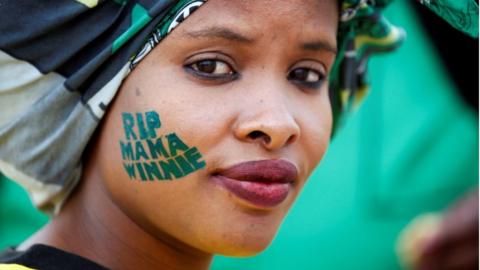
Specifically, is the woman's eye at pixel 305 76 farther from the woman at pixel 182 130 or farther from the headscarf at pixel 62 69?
the headscarf at pixel 62 69

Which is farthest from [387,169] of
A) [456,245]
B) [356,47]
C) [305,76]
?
[305,76]

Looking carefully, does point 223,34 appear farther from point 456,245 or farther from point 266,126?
point 456,245

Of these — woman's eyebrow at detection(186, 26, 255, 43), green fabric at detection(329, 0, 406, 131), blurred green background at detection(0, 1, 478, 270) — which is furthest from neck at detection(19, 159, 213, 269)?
blurred green background at detection(0, 1, 478, 270)

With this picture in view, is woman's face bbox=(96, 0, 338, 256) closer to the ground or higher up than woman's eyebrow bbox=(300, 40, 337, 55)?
closer to the ground

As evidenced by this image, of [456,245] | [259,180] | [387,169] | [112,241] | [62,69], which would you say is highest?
[387,169]

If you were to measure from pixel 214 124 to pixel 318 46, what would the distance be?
1.20ft

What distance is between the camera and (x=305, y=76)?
7.06 feet

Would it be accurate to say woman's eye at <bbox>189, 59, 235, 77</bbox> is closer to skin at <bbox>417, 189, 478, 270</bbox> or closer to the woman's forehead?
the woman's forehead

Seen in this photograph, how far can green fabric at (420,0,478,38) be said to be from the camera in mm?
2088

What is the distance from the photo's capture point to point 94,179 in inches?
86.2

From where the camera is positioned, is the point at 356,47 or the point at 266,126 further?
the point at 356,47

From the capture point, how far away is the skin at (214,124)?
1.97m

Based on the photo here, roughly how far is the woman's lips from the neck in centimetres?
25

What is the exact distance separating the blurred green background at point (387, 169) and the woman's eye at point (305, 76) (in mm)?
1947
